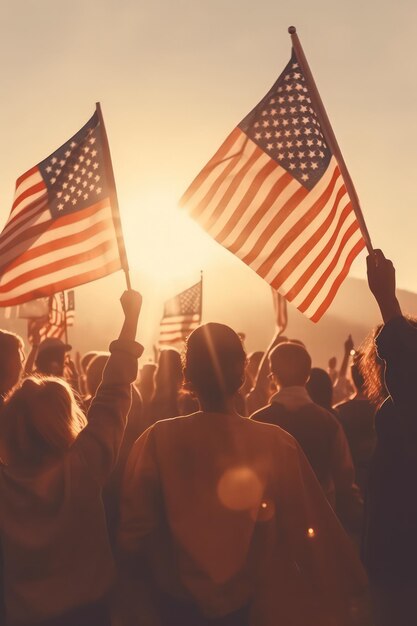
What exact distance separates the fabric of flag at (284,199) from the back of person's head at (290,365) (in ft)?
1.11

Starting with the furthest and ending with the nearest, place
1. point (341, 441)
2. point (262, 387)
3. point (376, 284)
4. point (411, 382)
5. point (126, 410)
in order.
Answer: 1. point (262, 387)
2. point (341, 441)
3. point (126, 410)
4. point (376, 284)
5. point (411, 382)

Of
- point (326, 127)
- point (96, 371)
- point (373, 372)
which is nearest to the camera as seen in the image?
point (373, 372)

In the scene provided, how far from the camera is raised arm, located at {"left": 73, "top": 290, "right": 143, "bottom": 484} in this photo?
3.00 meters

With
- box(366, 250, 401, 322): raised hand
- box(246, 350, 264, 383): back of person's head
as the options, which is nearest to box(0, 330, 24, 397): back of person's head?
box(366, 250, 401, 322): raised hand

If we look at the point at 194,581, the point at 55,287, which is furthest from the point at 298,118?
the point at 194,581

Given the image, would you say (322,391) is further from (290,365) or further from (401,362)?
(401,362)

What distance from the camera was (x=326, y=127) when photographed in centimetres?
421

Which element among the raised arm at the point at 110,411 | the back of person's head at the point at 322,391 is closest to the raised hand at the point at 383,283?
the raised arm at the point at 110,411

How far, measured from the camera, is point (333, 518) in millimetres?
2924

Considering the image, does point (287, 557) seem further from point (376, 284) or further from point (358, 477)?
point (358, 477)

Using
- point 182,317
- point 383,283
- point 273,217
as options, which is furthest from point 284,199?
point 182,317

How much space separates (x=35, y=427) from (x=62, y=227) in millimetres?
2554

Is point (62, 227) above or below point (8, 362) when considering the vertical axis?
above

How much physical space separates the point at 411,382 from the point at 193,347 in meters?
0.94
